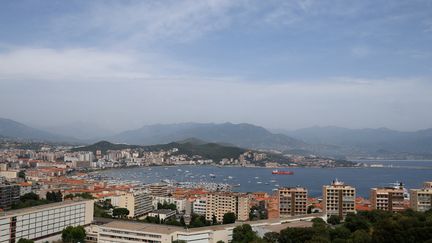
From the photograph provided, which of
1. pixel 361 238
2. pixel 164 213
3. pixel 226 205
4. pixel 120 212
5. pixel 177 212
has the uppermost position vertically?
pixel 361 238

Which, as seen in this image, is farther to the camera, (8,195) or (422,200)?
(8,195)

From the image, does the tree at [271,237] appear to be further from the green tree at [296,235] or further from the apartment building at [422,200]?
the apartment building at [422,200]

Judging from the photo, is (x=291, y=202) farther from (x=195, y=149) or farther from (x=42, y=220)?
(x=195, y=149)

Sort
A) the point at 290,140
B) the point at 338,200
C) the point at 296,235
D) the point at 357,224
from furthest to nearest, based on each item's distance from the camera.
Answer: the point at 290,140 < the point at 338,200 < the point at 357,224 < the point at 296,235

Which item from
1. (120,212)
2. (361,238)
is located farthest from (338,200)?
(120,212)

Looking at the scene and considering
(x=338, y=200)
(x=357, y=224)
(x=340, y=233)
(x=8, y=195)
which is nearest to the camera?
(x=340, y=233)

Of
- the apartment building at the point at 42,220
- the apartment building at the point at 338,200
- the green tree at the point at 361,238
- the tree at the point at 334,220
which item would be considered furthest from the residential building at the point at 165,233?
the apartment building at the point at 338,200

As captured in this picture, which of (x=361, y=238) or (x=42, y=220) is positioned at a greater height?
(x=361, y=238)
